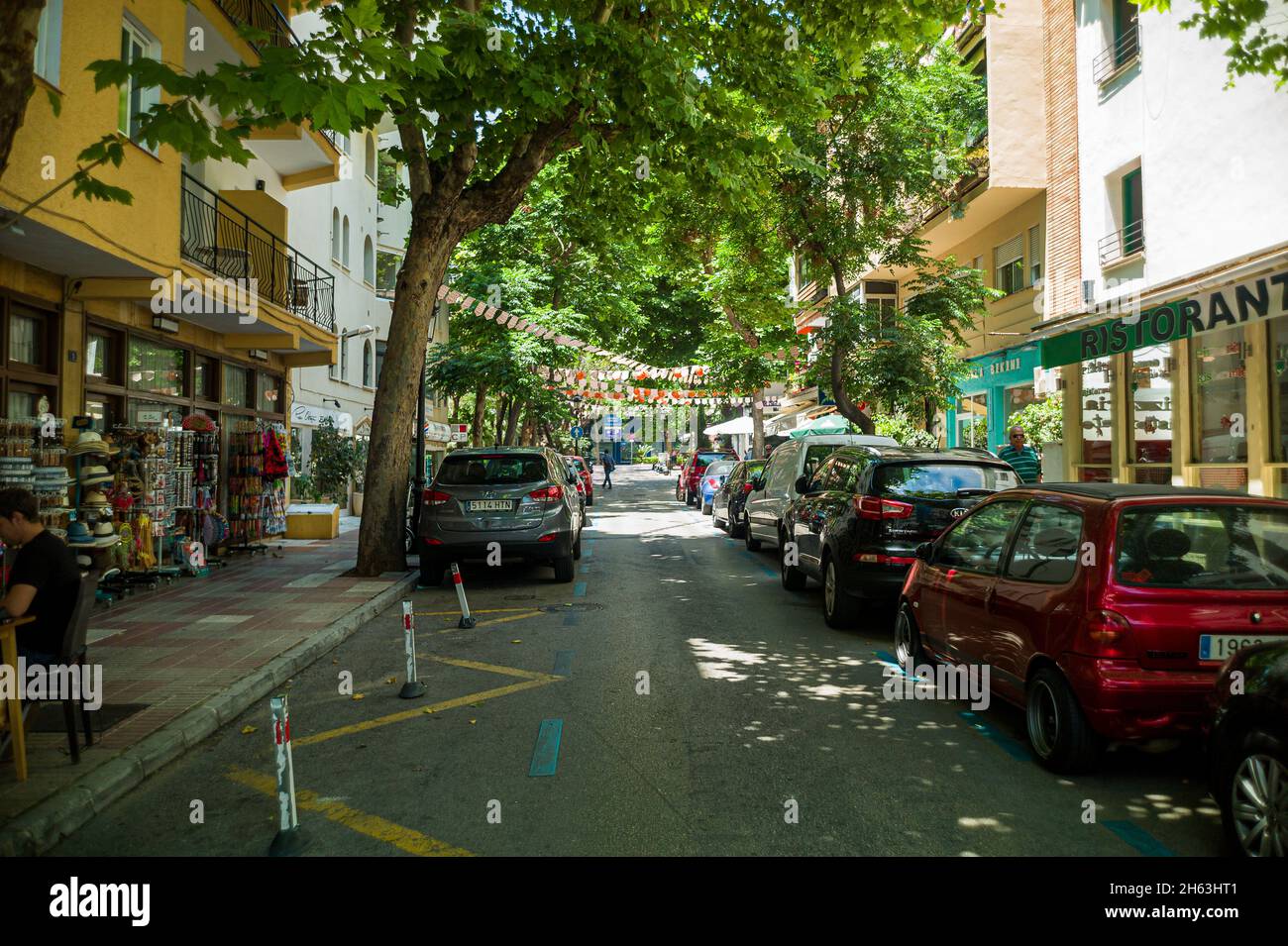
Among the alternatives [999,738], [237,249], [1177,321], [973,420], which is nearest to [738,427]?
[973,420]

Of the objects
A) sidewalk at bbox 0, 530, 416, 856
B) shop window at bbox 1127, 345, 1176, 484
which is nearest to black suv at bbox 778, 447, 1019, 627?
sidewalk at bbox 0, 530, 416, 856

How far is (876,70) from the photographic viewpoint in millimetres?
17969

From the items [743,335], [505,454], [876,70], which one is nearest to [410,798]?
[505,454]

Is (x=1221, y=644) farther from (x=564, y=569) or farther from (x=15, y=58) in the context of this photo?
(x=564, y=569)

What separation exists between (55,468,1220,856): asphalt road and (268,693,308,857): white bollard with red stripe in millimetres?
97

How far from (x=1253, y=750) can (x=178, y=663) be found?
7.00 metres

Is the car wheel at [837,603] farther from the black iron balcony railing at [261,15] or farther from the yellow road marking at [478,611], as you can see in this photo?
the black iron balcony railing at [261,15]

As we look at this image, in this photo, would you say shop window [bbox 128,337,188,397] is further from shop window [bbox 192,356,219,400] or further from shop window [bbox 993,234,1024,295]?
shop window [bbox 993,234,1024,295]

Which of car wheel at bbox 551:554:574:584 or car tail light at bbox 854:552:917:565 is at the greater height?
car tail light at bbox 854:552:917:565

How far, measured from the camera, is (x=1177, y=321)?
11477 millimetres

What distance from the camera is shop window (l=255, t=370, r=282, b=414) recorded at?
16719mm

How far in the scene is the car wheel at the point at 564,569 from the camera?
1221 centimetres

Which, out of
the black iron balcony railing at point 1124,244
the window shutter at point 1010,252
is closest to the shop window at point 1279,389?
the black iron balcony railing at point 1124,244
